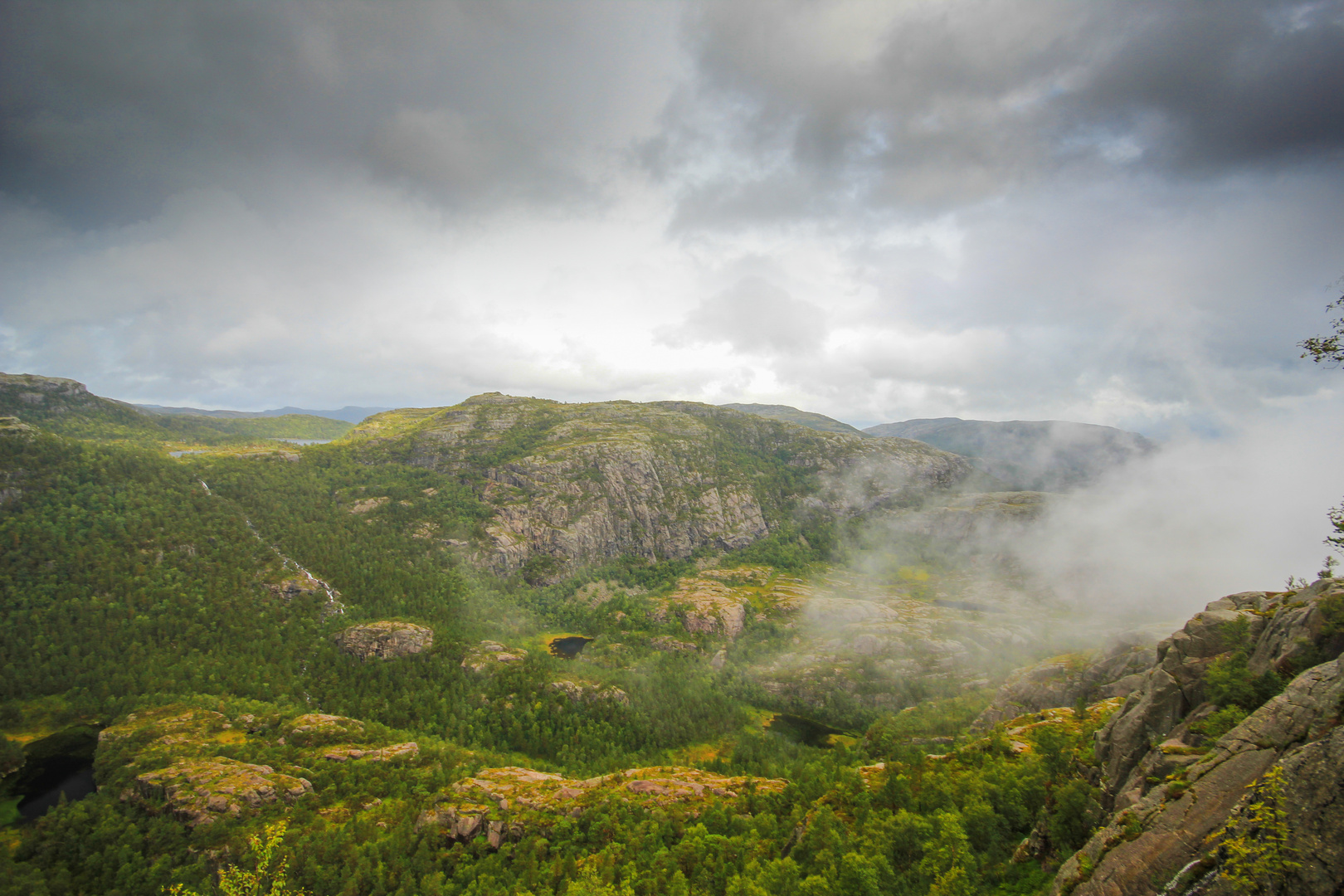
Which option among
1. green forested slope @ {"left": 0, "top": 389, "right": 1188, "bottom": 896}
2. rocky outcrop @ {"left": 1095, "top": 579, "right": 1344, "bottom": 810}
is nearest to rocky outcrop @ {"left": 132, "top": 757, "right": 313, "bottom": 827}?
green forested slope @ {"left": 0, "top": 389, "right": 1188, "bottom": 896}

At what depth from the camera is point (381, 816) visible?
92.8 metres

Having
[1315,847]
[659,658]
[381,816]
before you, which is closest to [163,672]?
[381,816]

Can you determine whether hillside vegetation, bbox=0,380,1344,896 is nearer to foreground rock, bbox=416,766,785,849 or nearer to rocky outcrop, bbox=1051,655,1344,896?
rocky outcrop, bbox=1051,655,1344,896

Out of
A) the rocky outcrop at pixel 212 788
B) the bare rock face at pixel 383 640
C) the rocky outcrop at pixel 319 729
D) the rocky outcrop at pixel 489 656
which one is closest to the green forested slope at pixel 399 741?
the rocky outcrop at pixel 212 788

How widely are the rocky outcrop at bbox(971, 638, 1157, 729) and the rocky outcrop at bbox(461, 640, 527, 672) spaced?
488 feet

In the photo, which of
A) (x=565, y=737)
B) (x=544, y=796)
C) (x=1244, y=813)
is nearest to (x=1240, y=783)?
(x=1244, y=813)

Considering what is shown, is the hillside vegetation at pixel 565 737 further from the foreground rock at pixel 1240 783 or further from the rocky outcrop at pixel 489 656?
the rocky outcrop at pixel 489 656

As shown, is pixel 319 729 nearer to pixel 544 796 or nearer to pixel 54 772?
pixel 54 772

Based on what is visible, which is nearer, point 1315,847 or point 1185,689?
point 1315,847

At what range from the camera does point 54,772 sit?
109 metres

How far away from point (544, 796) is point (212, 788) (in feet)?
219

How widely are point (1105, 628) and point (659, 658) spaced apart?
173913 millimetres

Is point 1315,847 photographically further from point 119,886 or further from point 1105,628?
point 1105,628

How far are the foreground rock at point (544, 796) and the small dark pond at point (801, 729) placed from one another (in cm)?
4812
